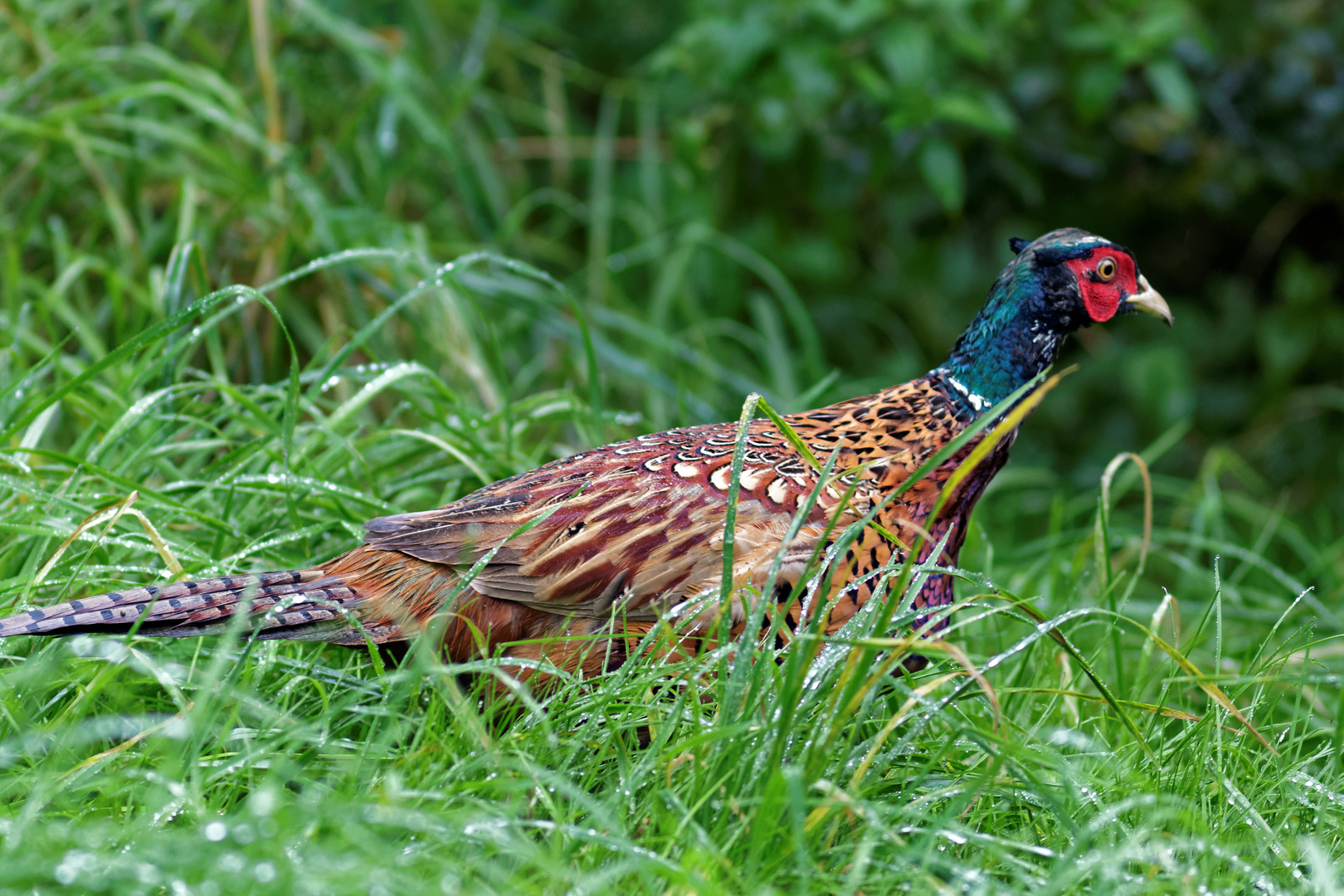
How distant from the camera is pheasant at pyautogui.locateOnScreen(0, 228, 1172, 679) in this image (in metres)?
2.26

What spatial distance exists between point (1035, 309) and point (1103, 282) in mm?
188

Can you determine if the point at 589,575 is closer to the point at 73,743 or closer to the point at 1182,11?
the point at 73,743

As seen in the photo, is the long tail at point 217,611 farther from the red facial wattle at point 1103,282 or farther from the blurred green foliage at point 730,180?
the red facial wattle at point 1103,282

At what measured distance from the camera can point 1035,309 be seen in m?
2.72

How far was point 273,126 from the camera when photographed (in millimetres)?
4426

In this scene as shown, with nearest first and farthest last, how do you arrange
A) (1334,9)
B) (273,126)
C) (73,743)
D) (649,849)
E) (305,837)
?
(305,837) < (649,849) < (73,743) < (273,126) < (1334,9)

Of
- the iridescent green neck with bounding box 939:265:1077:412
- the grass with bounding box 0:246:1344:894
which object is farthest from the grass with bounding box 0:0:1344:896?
the iridescent green neck with bounding box 939:265:1077:412

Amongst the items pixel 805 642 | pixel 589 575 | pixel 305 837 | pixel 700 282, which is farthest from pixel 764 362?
pixel 305 837

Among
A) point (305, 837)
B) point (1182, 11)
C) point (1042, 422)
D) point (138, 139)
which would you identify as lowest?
point (1042, 422)

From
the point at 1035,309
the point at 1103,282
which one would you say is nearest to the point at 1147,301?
the point at 1103,282

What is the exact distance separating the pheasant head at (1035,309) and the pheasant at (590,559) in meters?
0.19

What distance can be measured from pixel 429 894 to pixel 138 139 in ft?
11.2

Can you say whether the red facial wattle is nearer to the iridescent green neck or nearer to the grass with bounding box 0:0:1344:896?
the iridescent green neck

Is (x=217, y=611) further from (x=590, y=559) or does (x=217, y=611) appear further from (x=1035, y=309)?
(x=1035, y=309)
